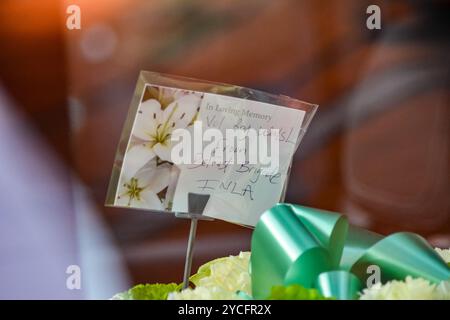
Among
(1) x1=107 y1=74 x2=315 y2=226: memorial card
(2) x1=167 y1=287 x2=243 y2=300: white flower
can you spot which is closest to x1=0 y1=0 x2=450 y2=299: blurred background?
(1) x1=107 y1=74 x2=315 y2=226: memorial card

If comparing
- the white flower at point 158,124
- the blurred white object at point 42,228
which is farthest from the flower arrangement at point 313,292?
the blurred white object at point 42,228

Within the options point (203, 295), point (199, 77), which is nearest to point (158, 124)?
point (203, 295)

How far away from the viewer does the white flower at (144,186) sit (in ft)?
1.62

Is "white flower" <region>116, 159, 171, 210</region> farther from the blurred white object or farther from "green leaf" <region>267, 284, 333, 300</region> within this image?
the blurred white object

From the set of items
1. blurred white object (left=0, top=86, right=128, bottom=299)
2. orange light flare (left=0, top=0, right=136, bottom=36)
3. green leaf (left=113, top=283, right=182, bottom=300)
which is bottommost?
blurred white object (left=0, top=86, right=128, bottom=299)

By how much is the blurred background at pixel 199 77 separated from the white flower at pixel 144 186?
0.95 metres

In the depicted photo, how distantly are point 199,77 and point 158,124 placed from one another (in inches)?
38.8

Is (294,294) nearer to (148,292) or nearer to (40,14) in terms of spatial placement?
(148,292)

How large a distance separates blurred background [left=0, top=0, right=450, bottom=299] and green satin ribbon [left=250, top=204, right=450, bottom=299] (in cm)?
102

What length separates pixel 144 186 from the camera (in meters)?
0.50

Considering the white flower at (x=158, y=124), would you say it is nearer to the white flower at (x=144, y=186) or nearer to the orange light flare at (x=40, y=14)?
the white flower at (x=144, y=186)

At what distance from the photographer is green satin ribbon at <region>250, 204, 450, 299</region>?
0.42m
